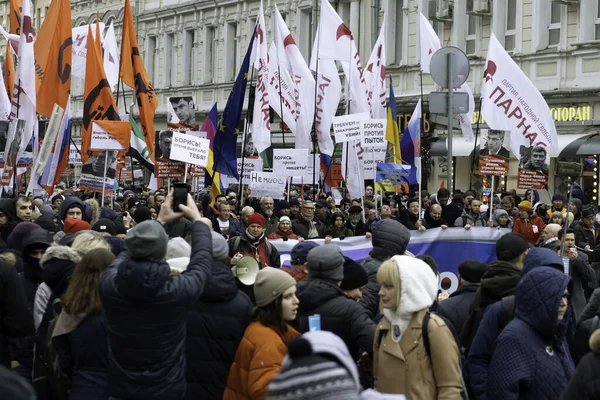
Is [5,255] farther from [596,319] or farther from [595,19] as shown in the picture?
[595,19]

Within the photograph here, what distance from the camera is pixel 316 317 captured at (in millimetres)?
5488

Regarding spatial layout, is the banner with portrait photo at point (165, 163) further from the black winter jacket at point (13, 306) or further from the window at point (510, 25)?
the window at point (510, 25)

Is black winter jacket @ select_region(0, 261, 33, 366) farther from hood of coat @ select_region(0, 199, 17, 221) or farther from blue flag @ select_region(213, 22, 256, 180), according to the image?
blue flag @ select_region(213, 22, 256, 180)

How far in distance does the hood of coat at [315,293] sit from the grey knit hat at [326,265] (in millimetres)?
42

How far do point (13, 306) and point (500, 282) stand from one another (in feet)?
9.31

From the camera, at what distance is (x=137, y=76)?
71.5ft

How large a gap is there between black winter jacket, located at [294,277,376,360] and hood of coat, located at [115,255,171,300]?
3.14 feet

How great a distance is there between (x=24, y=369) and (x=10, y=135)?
1075 cm

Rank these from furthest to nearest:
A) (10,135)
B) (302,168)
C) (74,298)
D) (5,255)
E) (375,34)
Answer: (375,34), (302,168), (10,135), (5,255), (74,298)

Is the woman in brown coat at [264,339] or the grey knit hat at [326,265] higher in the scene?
the grey knit hat at [326,265]

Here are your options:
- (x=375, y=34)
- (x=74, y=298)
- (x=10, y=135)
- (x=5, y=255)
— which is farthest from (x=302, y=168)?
(x=375, y=34)

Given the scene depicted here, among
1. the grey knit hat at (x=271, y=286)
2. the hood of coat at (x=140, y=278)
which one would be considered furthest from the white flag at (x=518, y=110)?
the hood of coat at (x=140, y=278)

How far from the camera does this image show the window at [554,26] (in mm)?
30688

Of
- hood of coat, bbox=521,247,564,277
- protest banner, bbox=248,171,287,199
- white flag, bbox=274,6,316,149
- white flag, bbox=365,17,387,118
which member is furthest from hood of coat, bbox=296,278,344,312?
white flag, bbox=365,17,387,118
